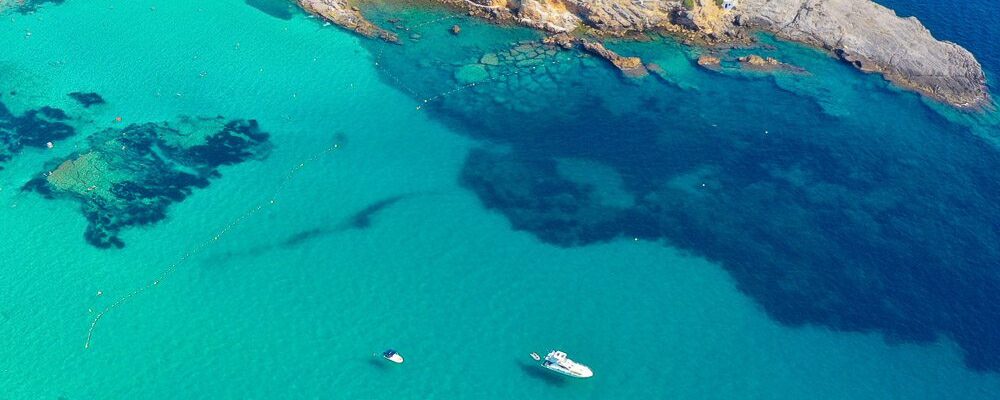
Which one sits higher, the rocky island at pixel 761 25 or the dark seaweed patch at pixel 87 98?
the rocky island at pixel 761 25

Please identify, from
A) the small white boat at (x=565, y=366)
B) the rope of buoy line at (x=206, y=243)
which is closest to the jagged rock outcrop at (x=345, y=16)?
the rope of buoy line at (x=206, y=243)

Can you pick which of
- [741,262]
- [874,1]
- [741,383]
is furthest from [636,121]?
[874,1]

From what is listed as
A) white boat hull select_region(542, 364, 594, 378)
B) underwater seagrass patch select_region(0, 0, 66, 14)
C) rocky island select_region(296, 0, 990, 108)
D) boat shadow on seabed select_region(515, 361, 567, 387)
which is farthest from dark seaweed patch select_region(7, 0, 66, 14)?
white boat hull select_region(542, 364, 594, 378)

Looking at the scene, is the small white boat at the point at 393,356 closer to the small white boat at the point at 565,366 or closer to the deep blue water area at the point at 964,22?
the small white boat at the point at 565,366

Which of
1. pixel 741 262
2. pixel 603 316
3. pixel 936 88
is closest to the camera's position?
pixel 603 316

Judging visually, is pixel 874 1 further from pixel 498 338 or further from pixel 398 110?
A: pixel 498 338

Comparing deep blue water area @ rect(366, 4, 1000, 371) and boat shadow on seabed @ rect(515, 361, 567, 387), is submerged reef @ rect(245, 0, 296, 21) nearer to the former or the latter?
deep blue water area @ rect(366, 4, 1000, 371)
